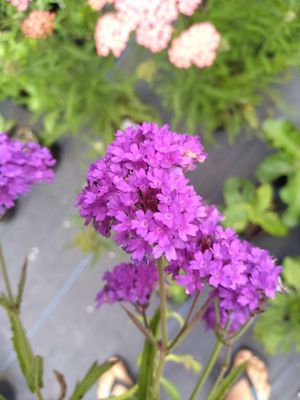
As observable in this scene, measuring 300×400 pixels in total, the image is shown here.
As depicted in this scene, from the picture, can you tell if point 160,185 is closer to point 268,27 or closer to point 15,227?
point 268,27

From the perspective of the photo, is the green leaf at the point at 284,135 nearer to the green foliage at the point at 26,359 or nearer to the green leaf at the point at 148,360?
the green leaf at the point at 148,360

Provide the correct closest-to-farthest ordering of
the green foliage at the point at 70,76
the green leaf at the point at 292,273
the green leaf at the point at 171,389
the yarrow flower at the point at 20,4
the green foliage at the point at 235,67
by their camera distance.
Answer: the yarrow flower at the point at 20,4
the green leaf at the point at 171,389
the green foliage at the point at 70,76
the green foliage at the point at 235,67
the green leaf at the point at 292,273

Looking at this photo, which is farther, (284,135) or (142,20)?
(284,135)

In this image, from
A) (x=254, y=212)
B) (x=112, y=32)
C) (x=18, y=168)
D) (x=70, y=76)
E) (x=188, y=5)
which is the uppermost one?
(x=70, y=76)

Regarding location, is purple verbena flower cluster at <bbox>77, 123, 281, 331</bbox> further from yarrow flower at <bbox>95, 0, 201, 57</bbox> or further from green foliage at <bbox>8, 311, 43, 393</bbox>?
yarrow flower at <bbox>95, 0, 201, 57</bbox>

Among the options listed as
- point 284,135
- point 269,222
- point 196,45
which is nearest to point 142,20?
point 196,45

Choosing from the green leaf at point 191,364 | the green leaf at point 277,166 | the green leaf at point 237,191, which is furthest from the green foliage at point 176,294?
the green leaf at point 277,166

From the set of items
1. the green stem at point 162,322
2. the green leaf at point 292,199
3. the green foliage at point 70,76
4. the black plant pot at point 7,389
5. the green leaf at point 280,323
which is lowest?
the green leaf at point 280,323

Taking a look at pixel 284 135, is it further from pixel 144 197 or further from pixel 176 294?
pixel 144 197
